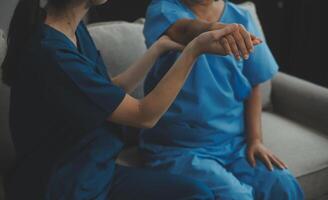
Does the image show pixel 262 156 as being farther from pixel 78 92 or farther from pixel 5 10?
pixel 5 10

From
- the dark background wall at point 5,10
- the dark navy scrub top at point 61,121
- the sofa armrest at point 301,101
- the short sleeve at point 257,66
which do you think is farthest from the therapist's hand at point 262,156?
the dark background wall at point 5,10

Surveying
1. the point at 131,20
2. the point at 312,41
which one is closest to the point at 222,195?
the point at 131,20

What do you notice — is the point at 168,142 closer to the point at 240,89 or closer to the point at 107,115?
the point at 240,89

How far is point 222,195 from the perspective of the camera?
1295 millimetres

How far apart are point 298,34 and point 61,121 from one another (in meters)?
1.90

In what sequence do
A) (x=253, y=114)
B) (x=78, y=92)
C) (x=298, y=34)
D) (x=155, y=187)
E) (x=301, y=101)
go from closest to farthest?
(x=78, y=92) < (x=155, y=187) < (x=253, y=114) < (x=301, y=101) < (x=298, y=34)

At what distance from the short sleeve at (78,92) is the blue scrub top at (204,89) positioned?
1.30 feet

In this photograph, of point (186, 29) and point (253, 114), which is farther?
point (253, 114)

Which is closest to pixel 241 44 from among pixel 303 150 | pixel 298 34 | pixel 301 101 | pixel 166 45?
pixel 166 45

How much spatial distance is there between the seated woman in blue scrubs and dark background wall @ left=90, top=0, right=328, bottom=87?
1089mm

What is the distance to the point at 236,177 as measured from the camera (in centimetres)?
142

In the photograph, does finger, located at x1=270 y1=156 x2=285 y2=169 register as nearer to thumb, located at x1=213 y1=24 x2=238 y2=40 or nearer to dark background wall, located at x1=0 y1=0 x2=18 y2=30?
thumb, located at x1=213 y1=24 x2=238 y2=40

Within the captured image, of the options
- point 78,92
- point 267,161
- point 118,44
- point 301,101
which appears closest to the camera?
point 78,92

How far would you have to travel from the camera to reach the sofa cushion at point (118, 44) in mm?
1652
